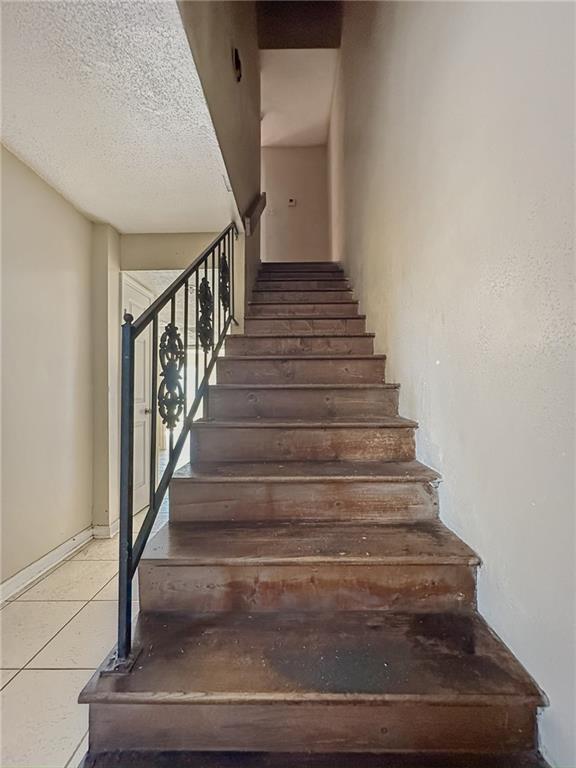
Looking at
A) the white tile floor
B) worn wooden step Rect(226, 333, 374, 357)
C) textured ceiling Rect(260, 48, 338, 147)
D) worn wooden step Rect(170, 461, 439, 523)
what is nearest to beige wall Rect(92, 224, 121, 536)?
the white tile floor

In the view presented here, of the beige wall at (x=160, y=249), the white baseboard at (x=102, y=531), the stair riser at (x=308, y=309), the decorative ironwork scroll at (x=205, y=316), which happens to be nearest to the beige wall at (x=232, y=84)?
the stair riser at (x=308, y=309)

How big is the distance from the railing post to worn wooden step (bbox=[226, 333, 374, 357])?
1532 millimetres

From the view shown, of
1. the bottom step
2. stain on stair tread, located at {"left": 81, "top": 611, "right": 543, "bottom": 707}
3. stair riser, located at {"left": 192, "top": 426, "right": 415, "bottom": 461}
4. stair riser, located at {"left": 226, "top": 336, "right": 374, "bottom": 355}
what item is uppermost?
stair riser, located at {"left": 226, "top": 336, "right": 374, "bottom": 355}

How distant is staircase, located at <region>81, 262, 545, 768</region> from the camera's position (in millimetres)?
951

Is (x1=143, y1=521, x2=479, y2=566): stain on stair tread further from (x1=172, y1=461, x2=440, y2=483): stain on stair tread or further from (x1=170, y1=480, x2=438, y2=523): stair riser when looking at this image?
(x1=172, y1=461, x2=440, y2=483): stain on stair tread

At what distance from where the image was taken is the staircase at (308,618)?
3.12 feet

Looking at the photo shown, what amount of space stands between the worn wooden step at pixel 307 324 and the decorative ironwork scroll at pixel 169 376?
55.9 inches

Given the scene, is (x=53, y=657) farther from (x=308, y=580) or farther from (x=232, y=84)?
(x=232, y=84)

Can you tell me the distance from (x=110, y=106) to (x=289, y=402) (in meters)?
1.50

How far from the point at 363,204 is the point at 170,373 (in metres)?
2.35

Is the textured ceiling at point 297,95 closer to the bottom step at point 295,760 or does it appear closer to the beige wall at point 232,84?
the beige wall at point 232,84

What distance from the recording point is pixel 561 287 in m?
0.87

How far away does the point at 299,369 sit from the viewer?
7.73ft

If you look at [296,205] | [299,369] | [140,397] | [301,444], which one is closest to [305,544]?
[301,444]
